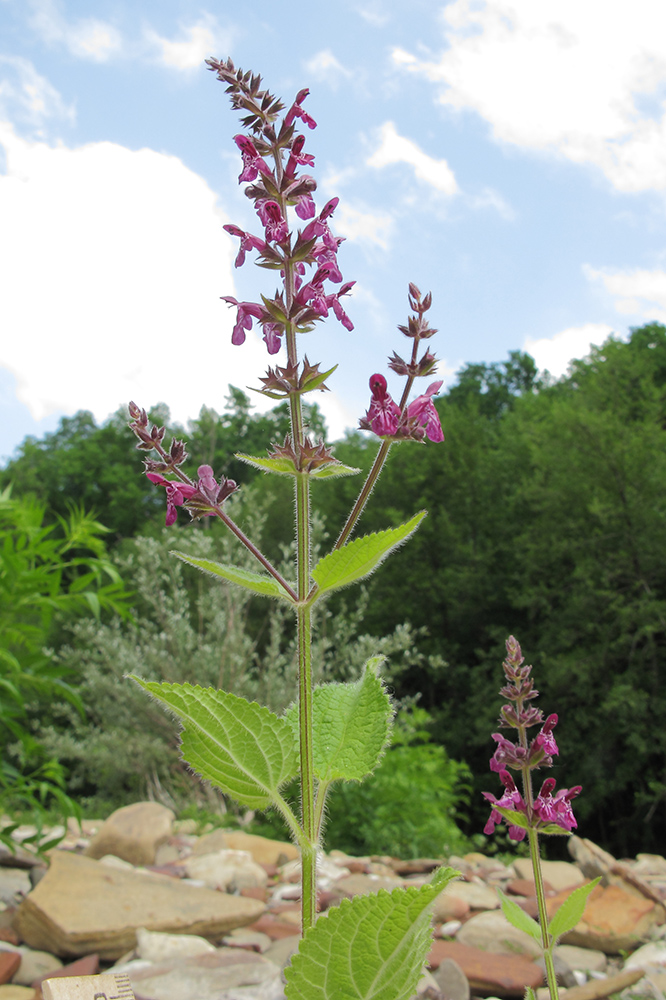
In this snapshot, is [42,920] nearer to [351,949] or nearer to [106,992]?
[106,992]

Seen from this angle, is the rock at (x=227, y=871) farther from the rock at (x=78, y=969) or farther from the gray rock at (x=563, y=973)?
the gray rock at (x=563, y=973)

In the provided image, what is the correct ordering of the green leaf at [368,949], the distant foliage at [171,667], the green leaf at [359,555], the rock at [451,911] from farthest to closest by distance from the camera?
the distant foliage at [171,667] → the rock at [451,911] → the green leaf at [359,555] → the green leaf at [368,949]

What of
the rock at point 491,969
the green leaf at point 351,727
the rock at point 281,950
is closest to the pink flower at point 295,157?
the green leaf at point 351,727

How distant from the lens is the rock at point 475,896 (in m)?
3.87

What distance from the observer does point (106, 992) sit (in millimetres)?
1021

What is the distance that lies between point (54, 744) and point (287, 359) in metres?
8.41

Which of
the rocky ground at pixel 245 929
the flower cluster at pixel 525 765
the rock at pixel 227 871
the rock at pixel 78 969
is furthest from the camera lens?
the rock at pixel 227 871

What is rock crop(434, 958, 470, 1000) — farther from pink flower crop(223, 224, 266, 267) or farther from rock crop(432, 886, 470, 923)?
pink flower crop(223, 224, 266, 267)

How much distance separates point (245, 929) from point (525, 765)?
2.40 m

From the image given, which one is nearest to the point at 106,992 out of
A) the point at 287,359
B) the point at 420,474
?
the point at 287,359

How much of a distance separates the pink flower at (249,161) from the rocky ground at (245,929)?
1895mm

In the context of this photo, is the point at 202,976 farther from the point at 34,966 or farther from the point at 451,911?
the point at 451,911

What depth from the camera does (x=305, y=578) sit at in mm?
1051

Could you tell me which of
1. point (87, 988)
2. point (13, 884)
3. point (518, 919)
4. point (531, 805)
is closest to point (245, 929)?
point (13, 884)
